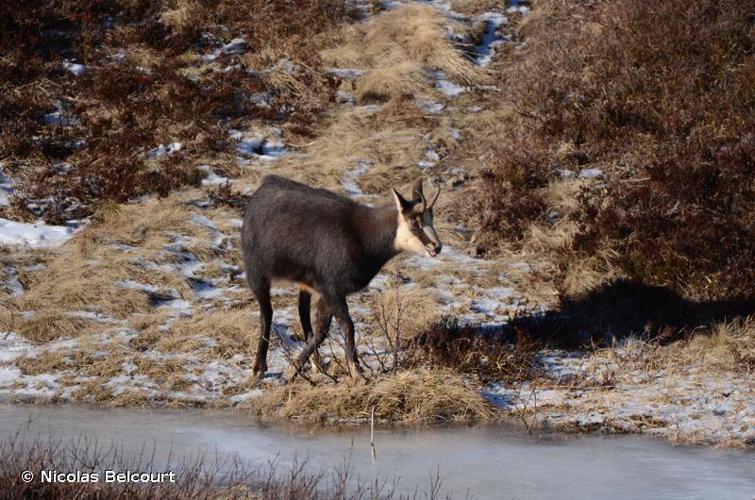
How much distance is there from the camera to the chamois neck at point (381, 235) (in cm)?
1030

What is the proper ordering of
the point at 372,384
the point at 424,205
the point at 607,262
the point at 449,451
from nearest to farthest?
the point at 449,451 → the point at 372,384 → the point at 424,205 → the point at 607,262

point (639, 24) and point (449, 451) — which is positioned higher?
point (639, 24)

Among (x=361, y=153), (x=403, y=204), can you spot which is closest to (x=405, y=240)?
(x=403, y=204)

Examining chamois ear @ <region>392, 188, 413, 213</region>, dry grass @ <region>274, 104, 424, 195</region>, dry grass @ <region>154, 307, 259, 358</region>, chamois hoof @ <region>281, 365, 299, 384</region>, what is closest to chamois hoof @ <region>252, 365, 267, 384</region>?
chamois hoof @ <region>281, 365, 299, 384</region>

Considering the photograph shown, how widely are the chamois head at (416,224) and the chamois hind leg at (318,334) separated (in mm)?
1120

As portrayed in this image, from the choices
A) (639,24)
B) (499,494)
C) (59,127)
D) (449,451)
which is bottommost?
(59,127)

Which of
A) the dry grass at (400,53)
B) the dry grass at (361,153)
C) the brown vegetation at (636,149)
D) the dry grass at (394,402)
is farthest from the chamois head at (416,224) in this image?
the dry grass at (400,53)

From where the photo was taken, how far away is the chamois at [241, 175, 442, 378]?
1012 cm

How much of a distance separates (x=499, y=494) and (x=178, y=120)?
1321 cm

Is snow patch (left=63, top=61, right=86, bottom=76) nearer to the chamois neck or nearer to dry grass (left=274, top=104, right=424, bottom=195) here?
dry grass (left=274, top=104, right=424, bottom=195)

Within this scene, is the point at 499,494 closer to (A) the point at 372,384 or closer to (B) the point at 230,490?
(B) the point at 230,490

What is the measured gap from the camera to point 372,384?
9227 mm

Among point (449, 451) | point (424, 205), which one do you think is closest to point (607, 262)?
point (424, 205)

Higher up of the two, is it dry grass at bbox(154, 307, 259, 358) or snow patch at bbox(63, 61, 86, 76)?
snow patch at bbox(63, 61, 86, 76)
